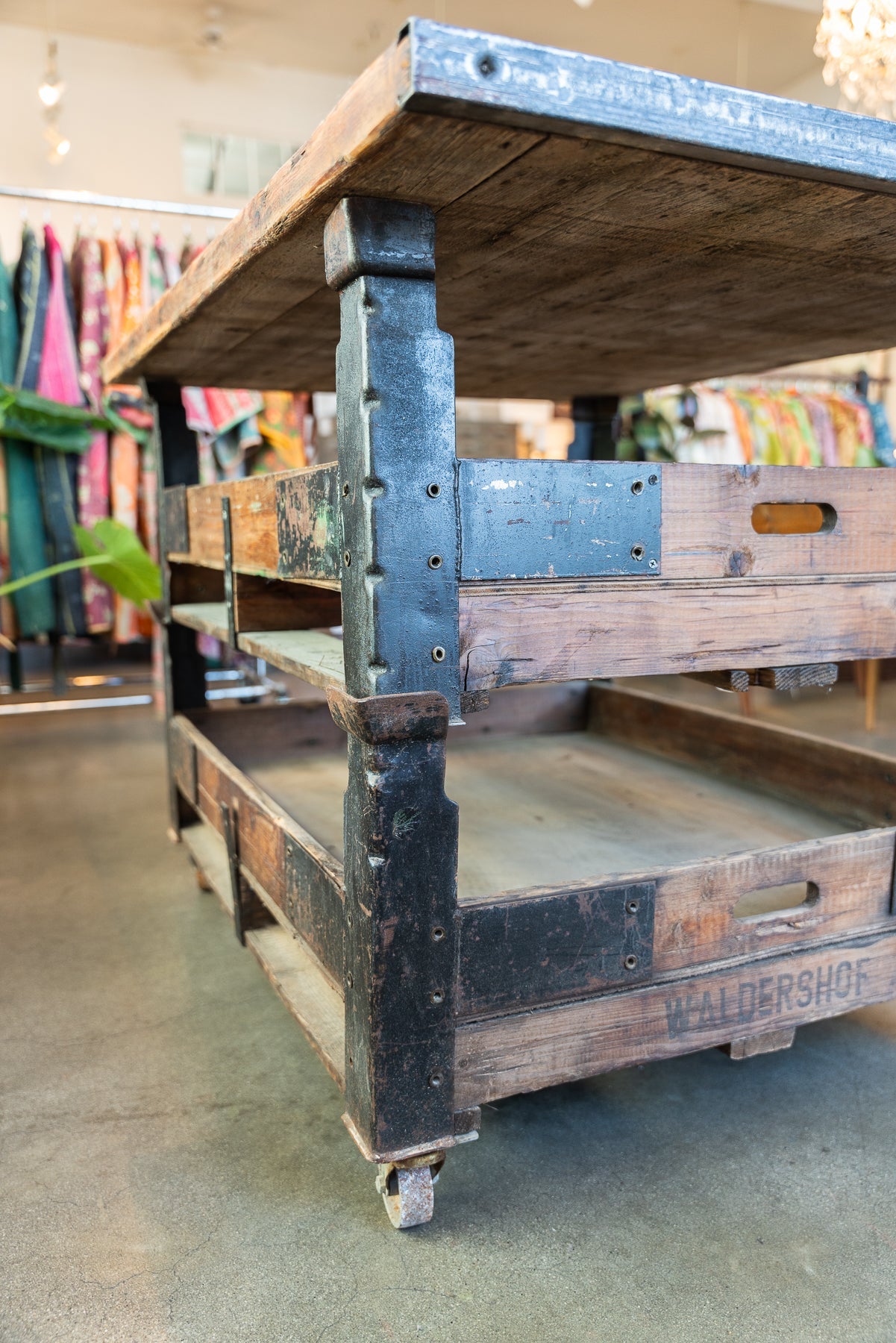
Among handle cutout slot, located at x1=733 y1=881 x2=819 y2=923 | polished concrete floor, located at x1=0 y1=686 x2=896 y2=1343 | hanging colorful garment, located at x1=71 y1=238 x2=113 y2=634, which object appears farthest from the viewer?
hanging colorful garment, located at x1=71 y1=238 x2=113 y2=634

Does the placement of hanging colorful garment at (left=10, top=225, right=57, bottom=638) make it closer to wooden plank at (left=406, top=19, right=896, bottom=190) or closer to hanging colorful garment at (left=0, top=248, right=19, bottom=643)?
hanging colorful garment at (left=0, top=248, right=19, bottom=643)

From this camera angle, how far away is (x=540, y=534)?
941mm

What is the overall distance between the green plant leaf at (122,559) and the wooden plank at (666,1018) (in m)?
2.00

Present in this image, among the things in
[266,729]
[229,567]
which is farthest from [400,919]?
[266,729]

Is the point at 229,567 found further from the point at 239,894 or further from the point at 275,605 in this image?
the point at 239,894

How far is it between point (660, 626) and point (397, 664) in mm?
309

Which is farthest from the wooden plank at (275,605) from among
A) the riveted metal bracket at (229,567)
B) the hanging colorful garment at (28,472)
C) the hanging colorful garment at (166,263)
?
the hanging colorful garment at (166,263)

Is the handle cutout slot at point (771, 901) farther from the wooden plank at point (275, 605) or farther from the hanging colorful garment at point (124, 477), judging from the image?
the hanging colorful garment at point (124, 477)

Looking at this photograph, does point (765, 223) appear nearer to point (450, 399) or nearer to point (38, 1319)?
point (450, 399)

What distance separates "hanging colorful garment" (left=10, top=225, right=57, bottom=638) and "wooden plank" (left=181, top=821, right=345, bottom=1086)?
2.24 m

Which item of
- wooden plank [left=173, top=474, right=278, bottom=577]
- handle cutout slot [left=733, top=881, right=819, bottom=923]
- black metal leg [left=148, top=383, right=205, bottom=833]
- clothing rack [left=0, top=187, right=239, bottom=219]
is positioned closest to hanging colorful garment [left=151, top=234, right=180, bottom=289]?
clothing rack [left=0, top=187, right=239, bottom=219]

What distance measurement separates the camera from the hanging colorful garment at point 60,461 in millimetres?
3412

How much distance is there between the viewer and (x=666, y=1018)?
1.08m

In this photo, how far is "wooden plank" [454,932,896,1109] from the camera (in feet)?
3.27
